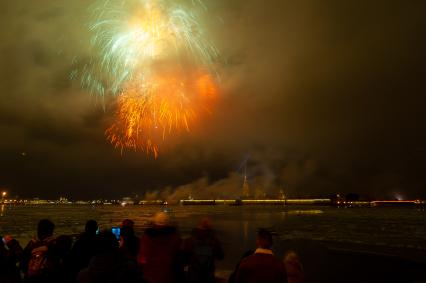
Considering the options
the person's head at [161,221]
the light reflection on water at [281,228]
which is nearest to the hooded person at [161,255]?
the person's head at [161,221]

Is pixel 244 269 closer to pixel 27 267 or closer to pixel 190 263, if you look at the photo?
pixel 190 263

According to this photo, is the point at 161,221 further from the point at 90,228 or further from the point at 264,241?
the point at 264,241

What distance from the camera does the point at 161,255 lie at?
5430mm

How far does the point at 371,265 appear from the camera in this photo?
19094 millimetres

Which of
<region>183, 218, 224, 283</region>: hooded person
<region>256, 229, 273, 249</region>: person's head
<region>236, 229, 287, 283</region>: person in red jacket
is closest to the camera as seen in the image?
<region>236, 229, 287, 283</region>: person in red jacket

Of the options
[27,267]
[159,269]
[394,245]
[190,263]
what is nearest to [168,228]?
[159,269]

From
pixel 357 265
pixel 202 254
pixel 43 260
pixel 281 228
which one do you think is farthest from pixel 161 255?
pixel 281 228

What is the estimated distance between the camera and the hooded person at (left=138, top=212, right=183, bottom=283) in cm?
542

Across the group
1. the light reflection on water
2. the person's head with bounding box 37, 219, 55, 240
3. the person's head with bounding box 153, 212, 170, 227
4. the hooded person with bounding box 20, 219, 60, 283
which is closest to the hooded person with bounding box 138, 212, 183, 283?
the person's head with bounding box 153, 212, 170, 227

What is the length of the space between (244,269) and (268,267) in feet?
0.90

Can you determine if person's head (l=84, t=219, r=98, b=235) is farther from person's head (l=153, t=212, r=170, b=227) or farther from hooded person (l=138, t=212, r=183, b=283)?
person's head (l=153, t=212, r=170, b=227)

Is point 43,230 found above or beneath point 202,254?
above

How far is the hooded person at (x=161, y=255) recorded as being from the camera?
5418 mm

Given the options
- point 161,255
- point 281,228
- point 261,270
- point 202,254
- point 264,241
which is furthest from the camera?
point 281,228
